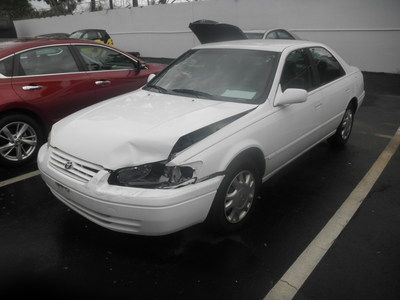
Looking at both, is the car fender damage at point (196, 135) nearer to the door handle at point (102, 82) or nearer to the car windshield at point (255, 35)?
the door handle at point (102, 82)

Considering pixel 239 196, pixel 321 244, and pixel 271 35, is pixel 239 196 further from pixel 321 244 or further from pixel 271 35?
pixel 271 35

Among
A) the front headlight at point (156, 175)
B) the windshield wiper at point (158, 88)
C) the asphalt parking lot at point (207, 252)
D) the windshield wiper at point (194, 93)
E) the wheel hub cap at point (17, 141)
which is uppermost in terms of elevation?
the windshield wiper at point (194, 93)

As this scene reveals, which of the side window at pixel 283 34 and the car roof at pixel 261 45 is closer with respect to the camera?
the car roof at pixel 261 45

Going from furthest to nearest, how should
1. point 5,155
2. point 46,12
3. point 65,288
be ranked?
point 46,12
point 5,155
point 65,288

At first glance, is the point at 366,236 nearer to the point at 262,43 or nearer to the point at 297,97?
the point at 297,97

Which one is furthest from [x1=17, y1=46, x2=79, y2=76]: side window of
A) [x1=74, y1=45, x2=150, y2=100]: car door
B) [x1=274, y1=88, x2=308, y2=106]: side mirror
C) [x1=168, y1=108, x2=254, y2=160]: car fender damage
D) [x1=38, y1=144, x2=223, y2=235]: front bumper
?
[x1=274, y1=88, x2=308, y2=106]: side mirror

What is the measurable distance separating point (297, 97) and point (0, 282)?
2.95 m

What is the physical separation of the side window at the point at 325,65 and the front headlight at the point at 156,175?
8.39 ft

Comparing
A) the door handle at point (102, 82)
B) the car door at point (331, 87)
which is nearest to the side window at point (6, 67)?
the door handle at point (102, 82)

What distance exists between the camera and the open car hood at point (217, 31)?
7.91m

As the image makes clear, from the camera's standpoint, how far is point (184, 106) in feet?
11.5

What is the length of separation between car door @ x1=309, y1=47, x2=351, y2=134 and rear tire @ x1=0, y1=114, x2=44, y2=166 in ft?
12.2

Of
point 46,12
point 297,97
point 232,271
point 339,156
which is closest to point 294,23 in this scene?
point 339,156

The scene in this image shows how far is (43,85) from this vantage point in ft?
16.5
